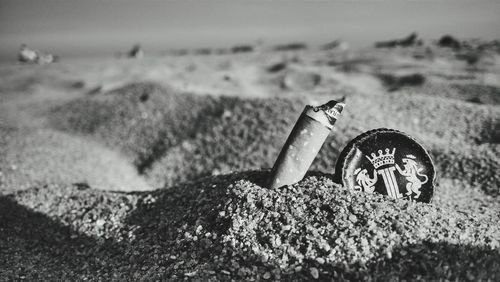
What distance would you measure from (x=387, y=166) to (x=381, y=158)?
72 mm

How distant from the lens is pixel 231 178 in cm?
321

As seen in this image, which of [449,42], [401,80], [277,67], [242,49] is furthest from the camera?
[242,49]

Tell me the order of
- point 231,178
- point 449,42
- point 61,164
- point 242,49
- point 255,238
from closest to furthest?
point 255,238 → point 231,178 → point 61,164 → point 449,42 → point 242,49

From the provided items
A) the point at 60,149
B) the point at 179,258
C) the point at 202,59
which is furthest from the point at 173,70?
the point at 179,258

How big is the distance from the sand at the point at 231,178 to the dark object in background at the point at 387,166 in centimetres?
13

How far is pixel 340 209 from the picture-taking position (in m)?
2.60

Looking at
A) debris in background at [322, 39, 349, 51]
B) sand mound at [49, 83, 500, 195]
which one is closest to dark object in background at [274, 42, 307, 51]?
debris in background at [322, 39, 349, 51]

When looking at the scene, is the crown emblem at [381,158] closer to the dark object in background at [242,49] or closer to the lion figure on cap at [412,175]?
the lion figure on cap at [412,175]

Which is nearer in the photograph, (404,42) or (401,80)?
(401,80)

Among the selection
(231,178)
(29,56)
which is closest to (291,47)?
(29,56)

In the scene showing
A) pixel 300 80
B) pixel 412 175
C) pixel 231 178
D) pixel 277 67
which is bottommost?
pixel 231 178

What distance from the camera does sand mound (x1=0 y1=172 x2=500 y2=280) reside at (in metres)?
2.30

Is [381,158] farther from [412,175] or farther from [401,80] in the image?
[401,80]

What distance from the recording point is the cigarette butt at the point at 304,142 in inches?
107
